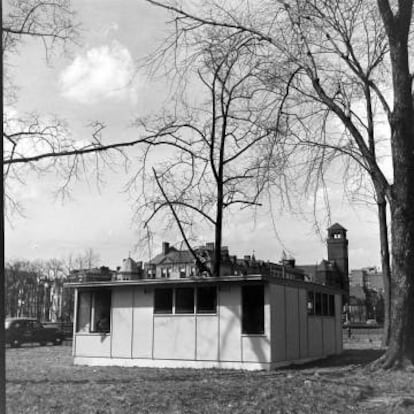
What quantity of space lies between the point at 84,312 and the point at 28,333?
15679 millimetres

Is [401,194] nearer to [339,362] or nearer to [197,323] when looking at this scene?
[339,362]

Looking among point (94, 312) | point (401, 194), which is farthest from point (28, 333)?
point (401, 194)

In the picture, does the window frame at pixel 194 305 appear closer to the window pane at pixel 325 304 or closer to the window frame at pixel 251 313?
the window frame at pixel 251 313

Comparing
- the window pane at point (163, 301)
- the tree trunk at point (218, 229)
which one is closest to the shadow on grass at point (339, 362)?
the window pane at point (163, 301)

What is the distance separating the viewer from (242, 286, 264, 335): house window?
18000 mm

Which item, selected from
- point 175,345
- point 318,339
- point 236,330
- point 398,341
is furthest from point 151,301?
point 398,341

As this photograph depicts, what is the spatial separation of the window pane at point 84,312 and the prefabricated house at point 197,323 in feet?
0.12

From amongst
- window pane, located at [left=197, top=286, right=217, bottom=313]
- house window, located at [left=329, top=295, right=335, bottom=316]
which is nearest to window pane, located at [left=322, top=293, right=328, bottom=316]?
house window, located at [left=329, top=295, right=335, bottom=316]

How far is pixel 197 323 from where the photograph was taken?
1878cm

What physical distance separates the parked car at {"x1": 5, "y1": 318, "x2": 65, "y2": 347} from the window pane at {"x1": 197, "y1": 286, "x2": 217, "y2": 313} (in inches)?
756

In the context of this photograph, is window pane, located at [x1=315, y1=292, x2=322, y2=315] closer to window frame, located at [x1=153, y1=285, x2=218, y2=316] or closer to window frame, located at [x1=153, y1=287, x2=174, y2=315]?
window frame, located at [x1=153, y1=285, x2=218, y2=316]

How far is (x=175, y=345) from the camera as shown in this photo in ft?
62.2

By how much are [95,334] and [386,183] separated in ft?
37.1

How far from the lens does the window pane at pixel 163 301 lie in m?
19.4
